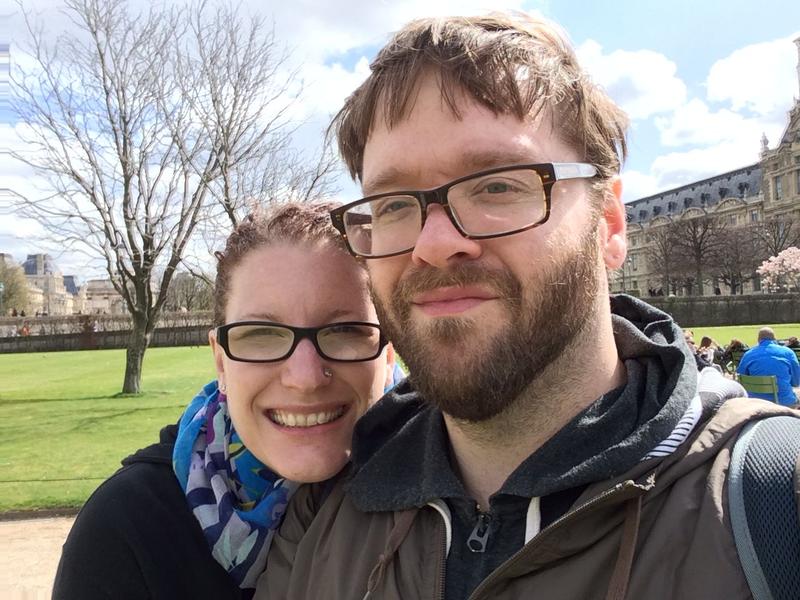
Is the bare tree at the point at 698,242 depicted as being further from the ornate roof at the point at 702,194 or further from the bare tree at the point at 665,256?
the ornate roof at the point at 702,194

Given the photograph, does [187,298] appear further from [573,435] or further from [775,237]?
[573,435]

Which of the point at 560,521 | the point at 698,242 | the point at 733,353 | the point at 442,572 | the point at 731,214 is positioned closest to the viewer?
the point at 560,521

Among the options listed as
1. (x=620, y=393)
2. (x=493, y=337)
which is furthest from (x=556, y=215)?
(x=620, y=393)

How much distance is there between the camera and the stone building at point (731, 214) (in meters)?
68.9

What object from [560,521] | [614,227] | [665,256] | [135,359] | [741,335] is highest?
[665,256]

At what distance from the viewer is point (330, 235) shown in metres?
2.17

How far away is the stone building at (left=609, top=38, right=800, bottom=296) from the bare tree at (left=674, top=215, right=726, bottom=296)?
306mm

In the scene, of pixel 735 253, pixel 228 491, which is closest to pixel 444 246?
pixel 228 491

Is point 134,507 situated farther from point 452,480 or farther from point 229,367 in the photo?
point 452,480

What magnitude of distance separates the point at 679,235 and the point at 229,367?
7608cm

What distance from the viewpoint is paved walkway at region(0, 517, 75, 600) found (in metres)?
5.77

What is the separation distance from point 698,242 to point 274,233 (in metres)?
74.6

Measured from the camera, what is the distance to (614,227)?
6.02ft

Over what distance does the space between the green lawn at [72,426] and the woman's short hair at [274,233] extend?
7.16m
